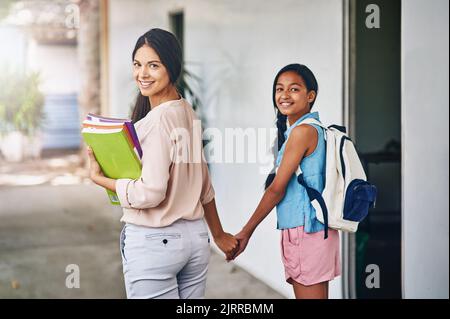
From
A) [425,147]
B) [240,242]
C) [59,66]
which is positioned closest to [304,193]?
[240,242]

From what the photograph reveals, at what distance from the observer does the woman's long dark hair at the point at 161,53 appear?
2096 millimetres

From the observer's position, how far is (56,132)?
505 inches

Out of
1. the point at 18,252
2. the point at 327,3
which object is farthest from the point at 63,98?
the point at 327,3

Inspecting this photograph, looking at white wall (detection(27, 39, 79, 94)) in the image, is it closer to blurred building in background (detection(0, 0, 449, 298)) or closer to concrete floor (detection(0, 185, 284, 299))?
concrete floor (detection(0, 185, 284, 299))

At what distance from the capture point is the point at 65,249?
5402 millimetres

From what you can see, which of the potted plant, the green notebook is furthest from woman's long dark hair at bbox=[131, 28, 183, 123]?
the potted plant

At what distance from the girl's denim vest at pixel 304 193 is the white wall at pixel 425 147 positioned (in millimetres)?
1027

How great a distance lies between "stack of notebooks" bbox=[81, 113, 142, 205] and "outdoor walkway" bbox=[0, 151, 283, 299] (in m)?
0.78

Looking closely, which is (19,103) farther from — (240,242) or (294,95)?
(294,95)

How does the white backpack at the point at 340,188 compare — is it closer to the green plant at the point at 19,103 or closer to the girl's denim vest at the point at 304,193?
the girl's denim vest at the point at 304,193

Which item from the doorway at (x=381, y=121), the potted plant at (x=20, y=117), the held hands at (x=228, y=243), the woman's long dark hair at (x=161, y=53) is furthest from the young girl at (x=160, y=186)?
Answer: the potted plant at (x=20, y=117)

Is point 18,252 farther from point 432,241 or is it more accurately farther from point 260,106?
point 432,241

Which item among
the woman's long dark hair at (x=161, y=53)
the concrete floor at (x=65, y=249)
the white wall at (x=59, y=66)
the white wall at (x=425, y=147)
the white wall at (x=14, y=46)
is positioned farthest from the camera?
the white wall at (x=59, y=66)

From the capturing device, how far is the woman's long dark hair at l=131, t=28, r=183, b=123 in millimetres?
2096
